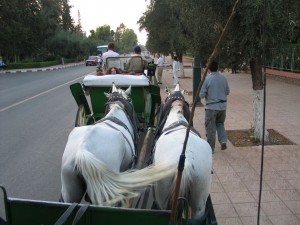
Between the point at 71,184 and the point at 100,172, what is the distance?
32 cm

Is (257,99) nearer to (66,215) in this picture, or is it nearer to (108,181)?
(108,181)

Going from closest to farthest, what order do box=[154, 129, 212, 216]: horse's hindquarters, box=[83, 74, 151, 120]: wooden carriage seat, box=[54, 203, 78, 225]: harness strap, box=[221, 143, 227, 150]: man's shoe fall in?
box=[54, 203, 78, 225]: harness strap, box=[154, 129, 212, 216]: horse's hindquarters, box=[83, 74, 151, 120]: wooden carriage seat, box=[221, 143, 227, 150]: man's shoe

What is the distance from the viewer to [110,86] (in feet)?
24.1

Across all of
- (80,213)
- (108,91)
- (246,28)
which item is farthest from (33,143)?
(80,213)

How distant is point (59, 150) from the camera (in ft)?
25.6

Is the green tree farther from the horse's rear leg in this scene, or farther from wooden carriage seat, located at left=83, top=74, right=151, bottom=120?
the horse's rear leg

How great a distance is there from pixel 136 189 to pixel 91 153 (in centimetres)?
48

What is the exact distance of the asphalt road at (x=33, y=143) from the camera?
5.85 meters

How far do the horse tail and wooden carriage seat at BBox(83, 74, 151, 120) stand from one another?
13.9 ft

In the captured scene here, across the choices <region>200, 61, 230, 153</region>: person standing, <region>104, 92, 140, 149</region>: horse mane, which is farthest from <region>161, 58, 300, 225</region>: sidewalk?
<region>104, 92, 140, 149</region>: horse mane

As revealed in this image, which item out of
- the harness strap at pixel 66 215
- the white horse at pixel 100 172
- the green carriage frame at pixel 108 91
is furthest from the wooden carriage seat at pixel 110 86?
the harness strap at pixel 66 215

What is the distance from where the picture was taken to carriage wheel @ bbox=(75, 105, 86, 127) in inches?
290

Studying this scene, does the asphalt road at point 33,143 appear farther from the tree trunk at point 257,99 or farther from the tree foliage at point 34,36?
the tree foliage at point 34,36

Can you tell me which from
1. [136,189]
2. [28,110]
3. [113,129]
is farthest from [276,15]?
[28,110]
